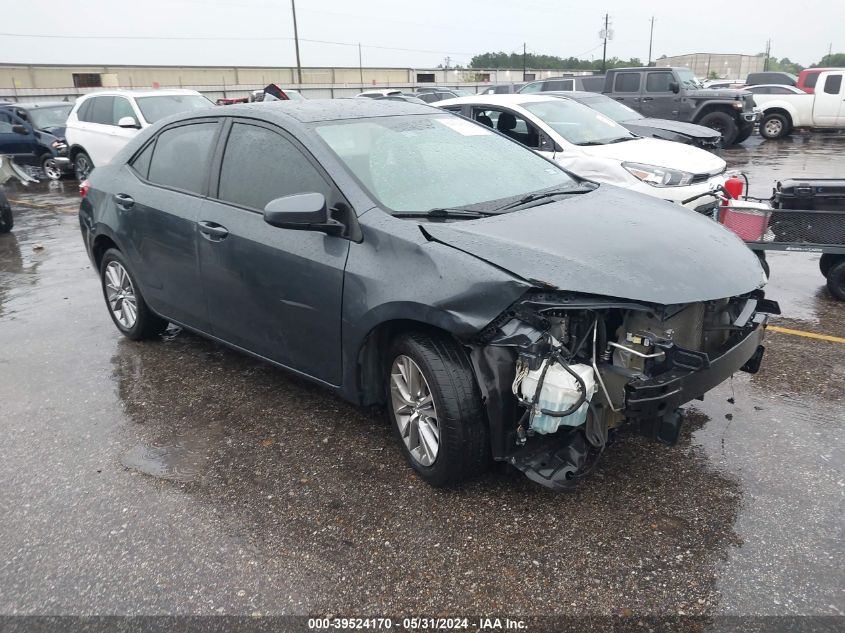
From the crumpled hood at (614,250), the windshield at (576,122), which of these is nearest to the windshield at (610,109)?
the windshield at (576,122)

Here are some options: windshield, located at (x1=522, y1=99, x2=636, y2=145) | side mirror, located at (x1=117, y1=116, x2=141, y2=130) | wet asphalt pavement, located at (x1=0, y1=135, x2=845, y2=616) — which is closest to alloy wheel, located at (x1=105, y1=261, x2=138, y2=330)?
wet asphalt pavement, located at (x1=0, y1=135, x2=845, y2=616)

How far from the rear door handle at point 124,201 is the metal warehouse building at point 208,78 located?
29354mm

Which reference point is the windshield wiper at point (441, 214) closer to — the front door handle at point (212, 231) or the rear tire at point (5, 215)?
the front door handle at point (212, 231)

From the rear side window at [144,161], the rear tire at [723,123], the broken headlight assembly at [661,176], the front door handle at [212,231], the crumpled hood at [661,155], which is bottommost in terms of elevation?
the rear tire at [723,123]

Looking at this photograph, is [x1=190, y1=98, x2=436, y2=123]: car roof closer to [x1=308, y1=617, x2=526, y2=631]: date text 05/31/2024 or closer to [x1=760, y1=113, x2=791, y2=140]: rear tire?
[x1=308, y1=617, x2=526, y2=631]: date text 05/31/2024

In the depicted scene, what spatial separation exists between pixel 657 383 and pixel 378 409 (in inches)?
70.5

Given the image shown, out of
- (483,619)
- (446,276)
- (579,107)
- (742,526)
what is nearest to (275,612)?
(483,619)

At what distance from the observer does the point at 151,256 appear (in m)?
4.65

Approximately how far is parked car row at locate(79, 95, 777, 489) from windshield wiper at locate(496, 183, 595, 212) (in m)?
0.02

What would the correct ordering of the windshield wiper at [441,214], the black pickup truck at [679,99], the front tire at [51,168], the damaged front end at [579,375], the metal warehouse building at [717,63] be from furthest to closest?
1. the metal warehouse building at [717,63]
2. the black pickup truck at [679,99]
3. the front tire at [51,168]
4. the windshield wiper at [441,214]
5. the damaged front end at [579,375]

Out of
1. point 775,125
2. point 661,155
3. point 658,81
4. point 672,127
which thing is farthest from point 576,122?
point 775,125

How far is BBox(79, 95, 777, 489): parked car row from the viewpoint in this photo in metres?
2.89

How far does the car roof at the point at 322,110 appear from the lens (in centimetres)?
395

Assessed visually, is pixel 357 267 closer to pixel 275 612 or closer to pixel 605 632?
pixel 275 612
